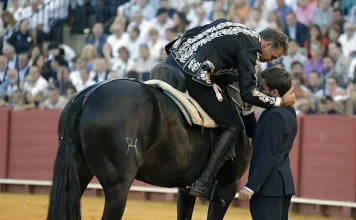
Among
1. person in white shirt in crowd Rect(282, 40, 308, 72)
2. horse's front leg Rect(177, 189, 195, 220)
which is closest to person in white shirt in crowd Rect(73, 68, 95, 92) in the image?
person in white shirt in crowd Rect(282, 40, 308, 72)

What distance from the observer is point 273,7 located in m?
12.1

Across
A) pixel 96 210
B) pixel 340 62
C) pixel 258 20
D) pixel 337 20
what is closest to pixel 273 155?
pixel 96 210

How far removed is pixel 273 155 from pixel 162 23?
822 cm

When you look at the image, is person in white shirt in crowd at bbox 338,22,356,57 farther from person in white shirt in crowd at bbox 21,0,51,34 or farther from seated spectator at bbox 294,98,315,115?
person in white shirt in crowd at bbox 21,0,51,34

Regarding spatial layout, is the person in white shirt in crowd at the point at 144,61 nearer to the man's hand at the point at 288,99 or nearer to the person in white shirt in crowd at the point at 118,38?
the person in white shirt in crowd at the point at 118,38

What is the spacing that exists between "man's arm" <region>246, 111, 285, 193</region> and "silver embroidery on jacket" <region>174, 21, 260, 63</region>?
1118mm

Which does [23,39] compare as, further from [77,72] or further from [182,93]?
[182,93]

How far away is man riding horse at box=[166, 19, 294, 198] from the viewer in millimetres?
5934

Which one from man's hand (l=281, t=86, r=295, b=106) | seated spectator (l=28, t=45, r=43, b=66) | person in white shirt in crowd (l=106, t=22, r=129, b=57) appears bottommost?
man's hand (l=281, t=86, r=295, b=106)

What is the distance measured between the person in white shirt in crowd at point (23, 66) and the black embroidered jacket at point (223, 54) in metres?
8.20

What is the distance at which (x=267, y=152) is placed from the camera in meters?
5.06

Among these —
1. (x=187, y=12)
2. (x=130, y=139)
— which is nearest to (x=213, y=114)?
(x=130, y=139)

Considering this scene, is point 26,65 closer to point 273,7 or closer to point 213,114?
point 273,7

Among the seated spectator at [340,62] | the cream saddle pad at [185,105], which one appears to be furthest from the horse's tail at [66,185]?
the seated spectator at [340,62]
